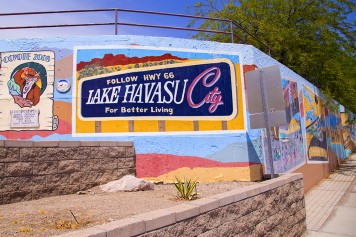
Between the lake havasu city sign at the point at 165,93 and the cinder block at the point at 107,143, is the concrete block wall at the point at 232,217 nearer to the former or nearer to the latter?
the lake havasu city sign at the point at 165,93

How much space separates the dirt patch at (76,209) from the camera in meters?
3.90

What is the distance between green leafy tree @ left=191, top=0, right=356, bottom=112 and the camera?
1466 centimetres

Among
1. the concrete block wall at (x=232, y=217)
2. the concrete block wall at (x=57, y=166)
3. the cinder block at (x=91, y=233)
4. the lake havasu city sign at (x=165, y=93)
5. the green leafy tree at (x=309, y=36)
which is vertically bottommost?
the concrete block wall at (x=232, y=217)

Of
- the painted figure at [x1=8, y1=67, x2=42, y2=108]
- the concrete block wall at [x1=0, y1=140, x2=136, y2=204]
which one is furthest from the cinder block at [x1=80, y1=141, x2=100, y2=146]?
the painted figure at [x1=8, y1=67, x2=42, y2=108]

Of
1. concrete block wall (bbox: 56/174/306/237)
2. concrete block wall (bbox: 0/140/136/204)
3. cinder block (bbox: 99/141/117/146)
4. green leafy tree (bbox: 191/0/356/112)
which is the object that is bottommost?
concrete block wall (bbox: 56/174/306/237)

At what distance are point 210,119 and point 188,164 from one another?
4.90 feet

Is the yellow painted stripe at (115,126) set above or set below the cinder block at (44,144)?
above

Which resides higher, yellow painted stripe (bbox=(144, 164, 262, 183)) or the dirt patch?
yellow painted stripe (bbox=(144, 164, 262, 183))

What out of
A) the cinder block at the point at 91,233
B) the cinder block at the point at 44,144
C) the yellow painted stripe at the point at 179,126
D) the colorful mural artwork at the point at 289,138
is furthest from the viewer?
the colorful mural artwork at the point at 289,138

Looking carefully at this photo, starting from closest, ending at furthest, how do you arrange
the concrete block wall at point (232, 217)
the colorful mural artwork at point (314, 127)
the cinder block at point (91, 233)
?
the cinder block at point (91, 233) < the concrete block wall at point (232, 217) < the colorful mural artwork at point (314, 127)

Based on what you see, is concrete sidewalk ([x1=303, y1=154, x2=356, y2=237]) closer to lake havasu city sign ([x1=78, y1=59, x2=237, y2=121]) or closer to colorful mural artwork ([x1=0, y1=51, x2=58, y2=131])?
lake havasu city sign ([x1=78, y1=59, x2=237, y2=121])

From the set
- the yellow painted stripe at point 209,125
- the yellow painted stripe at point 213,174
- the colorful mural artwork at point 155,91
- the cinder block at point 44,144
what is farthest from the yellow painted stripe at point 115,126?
the yellow painted stripe at point 209,125

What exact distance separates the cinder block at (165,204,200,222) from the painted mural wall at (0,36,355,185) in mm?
4237

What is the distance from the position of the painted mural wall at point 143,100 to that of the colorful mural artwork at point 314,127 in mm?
5343
